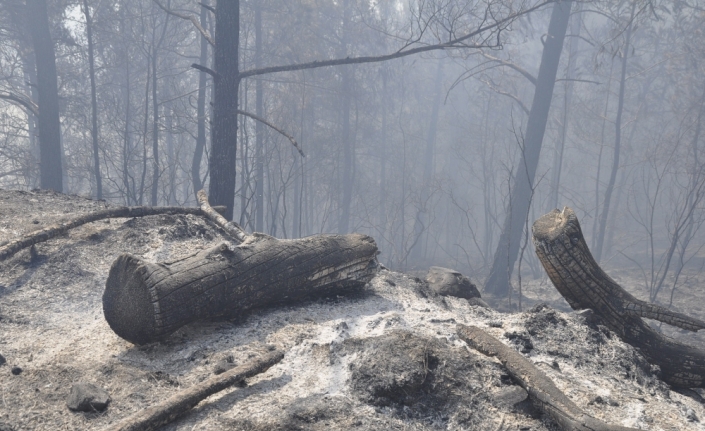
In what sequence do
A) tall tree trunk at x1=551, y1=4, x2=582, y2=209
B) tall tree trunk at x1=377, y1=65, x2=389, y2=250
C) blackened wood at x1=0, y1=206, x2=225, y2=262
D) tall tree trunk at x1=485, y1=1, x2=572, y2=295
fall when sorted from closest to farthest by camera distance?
blackened wood at x1=0, y1=206, x2=225, y2=262
tall tree trunk at x1=485, y1=1, x2=572, y2=295
tall tree trunk at x1=551, y1=4, x2=582, y2=209
tall tree trunk at x1=377, y1=65, x2=389, y2=250

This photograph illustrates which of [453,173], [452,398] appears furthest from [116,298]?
[453,173]

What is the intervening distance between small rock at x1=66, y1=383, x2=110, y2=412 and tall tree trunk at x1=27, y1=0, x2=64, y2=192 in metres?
14.3

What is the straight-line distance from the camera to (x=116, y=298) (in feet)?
12.9

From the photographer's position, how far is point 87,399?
9.75 feet

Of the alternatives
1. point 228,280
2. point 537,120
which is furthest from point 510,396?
point 537,120

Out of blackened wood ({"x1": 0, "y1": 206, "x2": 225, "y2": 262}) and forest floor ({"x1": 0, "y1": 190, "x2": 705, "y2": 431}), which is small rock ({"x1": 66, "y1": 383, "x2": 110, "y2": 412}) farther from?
blackened wood ({"x1": 0, "y1": 206, "x2": 225, "y2": 262})

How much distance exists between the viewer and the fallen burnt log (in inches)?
171

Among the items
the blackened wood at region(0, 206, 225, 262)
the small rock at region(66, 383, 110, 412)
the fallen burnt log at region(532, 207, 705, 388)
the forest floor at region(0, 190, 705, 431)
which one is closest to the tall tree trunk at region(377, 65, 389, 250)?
the blackened wood at region(0, 206, 225, 262)

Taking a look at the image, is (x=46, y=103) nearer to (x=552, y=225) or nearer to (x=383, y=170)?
(x=552, y=225)

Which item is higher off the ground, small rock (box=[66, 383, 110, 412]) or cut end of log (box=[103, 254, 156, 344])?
cut end of log (box=[103, 254, 156, 344])

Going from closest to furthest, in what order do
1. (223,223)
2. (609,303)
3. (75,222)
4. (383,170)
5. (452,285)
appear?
(609,303) < (75,222) < (452,285) < (223,223) < (383,170)

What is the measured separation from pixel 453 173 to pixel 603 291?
35.1 meters

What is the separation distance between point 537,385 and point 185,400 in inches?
80.9

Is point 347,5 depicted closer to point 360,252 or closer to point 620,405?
point 360,252
